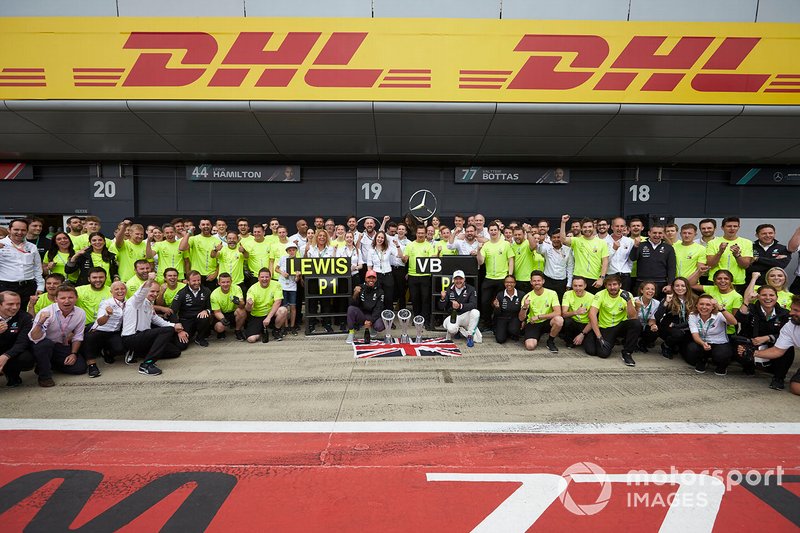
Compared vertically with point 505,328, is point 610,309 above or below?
above

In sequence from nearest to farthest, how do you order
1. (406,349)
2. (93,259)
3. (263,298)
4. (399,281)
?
(406,349) → (93,259) → (263,298) → (399,281)

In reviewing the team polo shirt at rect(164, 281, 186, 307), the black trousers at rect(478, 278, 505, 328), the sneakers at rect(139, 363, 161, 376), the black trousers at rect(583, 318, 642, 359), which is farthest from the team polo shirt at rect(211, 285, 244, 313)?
the black trousers at rect(583, 318, 642, 359)

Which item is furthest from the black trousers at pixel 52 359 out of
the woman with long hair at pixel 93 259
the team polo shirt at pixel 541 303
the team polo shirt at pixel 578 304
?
the team polo shirt at pixel 578 304

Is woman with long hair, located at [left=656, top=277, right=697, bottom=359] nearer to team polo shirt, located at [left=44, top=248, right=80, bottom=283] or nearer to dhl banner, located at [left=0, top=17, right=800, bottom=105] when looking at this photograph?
dhl banner, located at [left=0, top=17, right=800, bottom=105]

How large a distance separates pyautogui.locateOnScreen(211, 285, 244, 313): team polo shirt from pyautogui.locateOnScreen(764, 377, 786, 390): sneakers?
786 cm

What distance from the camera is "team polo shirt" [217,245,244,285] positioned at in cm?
707

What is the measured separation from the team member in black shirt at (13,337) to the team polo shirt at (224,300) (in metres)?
2.36

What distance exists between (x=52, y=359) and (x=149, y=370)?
1.26m

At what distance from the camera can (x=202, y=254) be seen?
7.21m

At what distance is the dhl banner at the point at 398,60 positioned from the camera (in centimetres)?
739

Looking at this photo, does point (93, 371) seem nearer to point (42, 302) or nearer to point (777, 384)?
point (42, 302)

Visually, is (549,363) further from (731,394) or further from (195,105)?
(195,105)

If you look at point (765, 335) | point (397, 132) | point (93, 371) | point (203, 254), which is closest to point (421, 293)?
point (397, 132)

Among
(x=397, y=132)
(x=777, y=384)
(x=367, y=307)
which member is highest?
(x=397, y=132)
